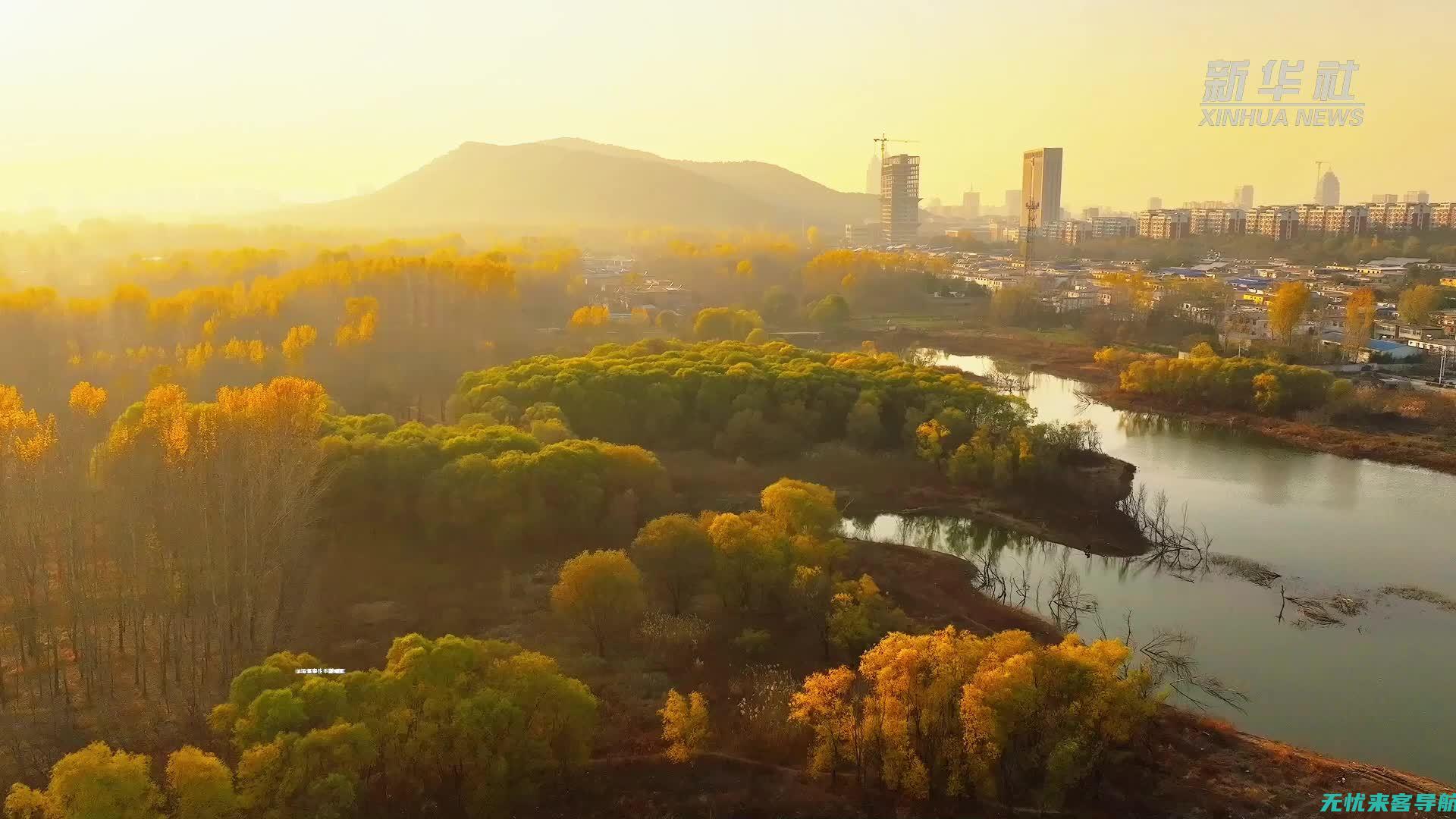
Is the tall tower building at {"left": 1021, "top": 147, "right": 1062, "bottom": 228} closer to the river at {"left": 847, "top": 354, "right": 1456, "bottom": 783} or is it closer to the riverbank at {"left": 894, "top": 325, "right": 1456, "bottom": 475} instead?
the riverbank at {"left": 894, "top": 325, "right": 1456, "bottom": 475}

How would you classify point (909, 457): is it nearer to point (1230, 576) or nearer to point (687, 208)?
point (1230, 576)

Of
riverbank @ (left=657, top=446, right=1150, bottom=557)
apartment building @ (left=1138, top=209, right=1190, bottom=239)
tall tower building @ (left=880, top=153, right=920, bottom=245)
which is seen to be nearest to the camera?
riverbank @ (left=657, top=446, right=1150, bottom=557)

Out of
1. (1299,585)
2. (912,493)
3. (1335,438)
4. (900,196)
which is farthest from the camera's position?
(900,196)

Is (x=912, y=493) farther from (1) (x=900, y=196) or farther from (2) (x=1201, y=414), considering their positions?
(1) (x=900, y=196)

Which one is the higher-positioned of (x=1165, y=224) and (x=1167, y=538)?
(x=1165, y=224)

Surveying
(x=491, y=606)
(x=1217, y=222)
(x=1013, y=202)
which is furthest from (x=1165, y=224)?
(x=1013, y=202)

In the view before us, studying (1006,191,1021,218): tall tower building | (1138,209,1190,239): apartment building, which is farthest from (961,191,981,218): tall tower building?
(1138,209,1190,239): apartment building
